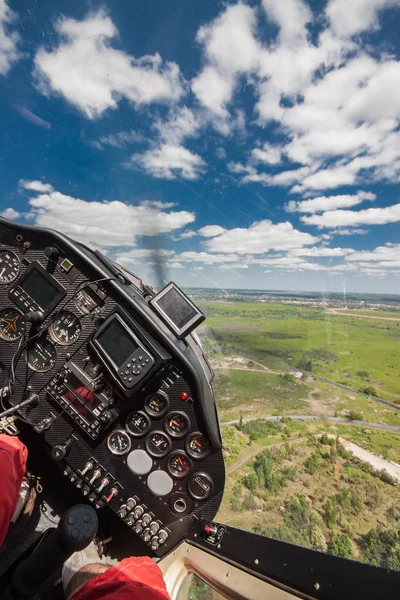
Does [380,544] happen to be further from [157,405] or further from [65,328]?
[65,328]

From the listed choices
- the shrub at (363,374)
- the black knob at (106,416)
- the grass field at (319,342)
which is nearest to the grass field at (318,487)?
the black knob at (106,416)

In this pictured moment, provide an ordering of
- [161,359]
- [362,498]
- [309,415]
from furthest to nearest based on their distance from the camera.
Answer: [309,415]
[362,498]
[161,359]

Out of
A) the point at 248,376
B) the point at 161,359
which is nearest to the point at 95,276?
the point at 161,359

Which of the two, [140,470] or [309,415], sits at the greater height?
[140,470]

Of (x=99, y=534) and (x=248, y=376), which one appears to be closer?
(x=99, y=534)

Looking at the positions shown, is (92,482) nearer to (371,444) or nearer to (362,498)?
(362,498)

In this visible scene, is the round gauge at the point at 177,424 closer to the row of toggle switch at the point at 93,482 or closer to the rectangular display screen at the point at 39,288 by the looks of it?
the row of toggle switch at the point at 93,482
